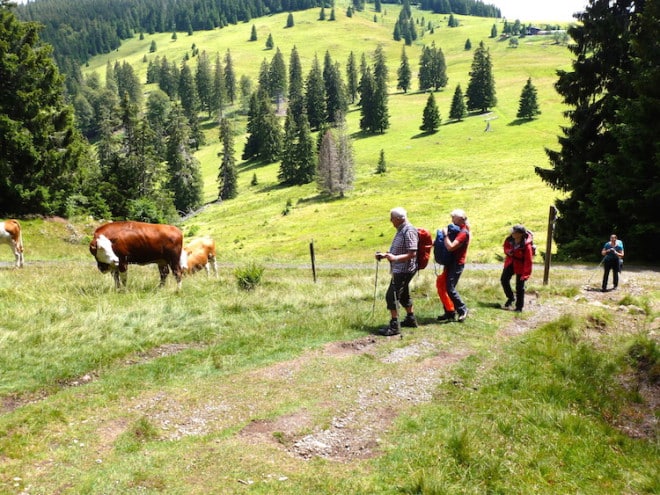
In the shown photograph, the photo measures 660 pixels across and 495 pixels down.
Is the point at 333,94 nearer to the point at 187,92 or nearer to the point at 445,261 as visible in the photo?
the point at 187,92

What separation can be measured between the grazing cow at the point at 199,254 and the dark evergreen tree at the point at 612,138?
661 inches

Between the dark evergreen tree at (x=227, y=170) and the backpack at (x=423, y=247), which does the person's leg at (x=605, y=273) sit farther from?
the dark evergreen tree at (x=227, y=170)

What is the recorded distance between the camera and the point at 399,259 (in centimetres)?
945

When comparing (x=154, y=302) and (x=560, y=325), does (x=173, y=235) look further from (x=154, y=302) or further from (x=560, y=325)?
(x=560, y=325)

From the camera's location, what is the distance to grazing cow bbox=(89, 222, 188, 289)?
1254 cm

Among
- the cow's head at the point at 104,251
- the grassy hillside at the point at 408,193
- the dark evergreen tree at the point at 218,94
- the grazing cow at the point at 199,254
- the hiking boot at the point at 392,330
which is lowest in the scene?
the grassy hillside at the point at 408,193

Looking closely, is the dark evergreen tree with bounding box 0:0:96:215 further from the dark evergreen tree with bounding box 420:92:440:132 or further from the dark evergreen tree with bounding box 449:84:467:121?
the dark evergreen tree with bounding box 449:84:467:121

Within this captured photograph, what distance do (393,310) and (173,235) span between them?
6.91 meters

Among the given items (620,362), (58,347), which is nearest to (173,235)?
Result: (58,347)

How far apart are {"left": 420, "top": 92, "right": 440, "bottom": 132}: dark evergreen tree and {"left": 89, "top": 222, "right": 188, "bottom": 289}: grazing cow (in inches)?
3989

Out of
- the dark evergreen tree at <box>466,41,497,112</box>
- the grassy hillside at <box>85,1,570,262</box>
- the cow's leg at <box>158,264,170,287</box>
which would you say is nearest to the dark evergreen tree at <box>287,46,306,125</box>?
the grassy hillside at <box>85,1,570,262</box>

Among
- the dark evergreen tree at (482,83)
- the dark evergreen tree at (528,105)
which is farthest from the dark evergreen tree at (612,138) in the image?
the dark evergreen tree at (482,83)

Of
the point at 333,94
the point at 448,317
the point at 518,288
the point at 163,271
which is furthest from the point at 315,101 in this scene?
the point at 448,317

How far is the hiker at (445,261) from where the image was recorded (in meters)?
10.5
